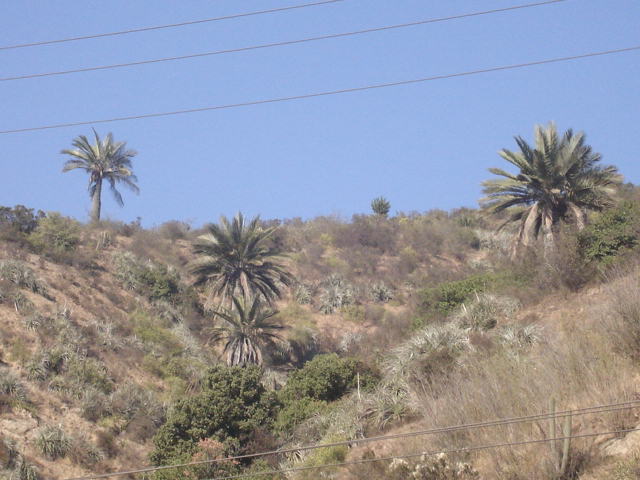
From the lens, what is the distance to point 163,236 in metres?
63.3

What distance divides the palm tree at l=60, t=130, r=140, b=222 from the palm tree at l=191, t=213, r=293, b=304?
20.1 meters

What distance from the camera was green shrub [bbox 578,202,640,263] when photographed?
89.2 ft

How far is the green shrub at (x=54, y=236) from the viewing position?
158 feet

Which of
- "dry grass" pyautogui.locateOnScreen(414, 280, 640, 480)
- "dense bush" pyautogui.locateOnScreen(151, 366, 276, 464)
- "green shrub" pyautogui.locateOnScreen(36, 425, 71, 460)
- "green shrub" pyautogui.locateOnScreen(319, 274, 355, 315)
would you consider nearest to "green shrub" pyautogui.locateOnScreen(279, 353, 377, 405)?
"dense bush" pyautogui.locateOnScreen(151, 366, 276, 464)

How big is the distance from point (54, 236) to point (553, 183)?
31988 mm

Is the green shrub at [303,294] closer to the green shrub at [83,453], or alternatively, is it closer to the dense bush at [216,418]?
the green shrub at [83,453]

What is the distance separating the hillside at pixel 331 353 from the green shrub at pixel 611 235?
0.08m

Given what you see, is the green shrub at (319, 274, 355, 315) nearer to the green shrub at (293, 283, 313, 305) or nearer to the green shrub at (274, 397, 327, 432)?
the green shrub at (293, 283, 313, 305)

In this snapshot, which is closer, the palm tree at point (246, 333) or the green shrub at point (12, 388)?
the green shrub at point (12, 388)

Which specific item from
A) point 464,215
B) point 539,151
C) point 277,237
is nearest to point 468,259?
point 464,215

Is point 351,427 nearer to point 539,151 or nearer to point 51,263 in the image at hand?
point 539,151

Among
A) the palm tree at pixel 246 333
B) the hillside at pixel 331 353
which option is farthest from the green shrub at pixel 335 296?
the palm tree at pixel 246 333

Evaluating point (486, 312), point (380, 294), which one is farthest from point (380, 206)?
point (486, 312)

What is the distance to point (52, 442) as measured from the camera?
28.5m
